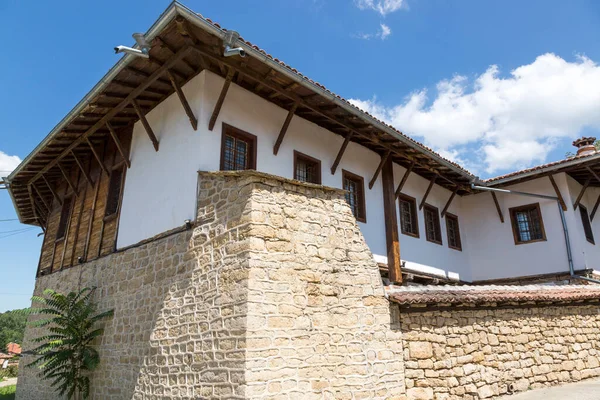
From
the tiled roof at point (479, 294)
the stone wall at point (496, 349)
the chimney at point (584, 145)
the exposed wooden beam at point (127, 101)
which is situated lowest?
the stone wall at point (496, 349)

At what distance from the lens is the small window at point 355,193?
9.76 metres

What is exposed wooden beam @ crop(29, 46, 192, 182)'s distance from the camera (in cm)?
695

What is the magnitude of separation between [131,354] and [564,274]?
10766 mm

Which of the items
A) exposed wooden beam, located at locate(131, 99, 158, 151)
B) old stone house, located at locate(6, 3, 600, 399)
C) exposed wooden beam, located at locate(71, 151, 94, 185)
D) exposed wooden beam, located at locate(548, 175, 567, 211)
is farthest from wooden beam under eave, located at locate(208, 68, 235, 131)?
exposed wooden beam, located at locate(548, 175, 567, 211)

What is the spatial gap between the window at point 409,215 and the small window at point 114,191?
6810mm

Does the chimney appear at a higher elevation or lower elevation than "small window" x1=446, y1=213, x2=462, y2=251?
higher

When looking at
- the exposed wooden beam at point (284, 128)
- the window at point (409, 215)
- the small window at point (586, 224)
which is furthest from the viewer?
the small window at point (586, 224)

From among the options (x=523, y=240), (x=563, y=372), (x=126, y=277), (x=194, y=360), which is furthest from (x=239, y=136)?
(x=523, y=240)

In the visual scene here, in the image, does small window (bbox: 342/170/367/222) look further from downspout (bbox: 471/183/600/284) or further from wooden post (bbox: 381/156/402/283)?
downspout (bbox: 471/183/600/284)

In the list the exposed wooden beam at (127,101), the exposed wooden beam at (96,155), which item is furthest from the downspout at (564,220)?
the exposed wooden beam at (96,155)

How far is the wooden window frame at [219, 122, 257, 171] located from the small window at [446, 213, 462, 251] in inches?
296

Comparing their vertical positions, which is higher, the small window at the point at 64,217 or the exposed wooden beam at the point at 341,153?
the exposed wooden beam at the point at 341,153

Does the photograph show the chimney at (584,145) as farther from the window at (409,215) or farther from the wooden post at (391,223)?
the wooden post at (391,223)

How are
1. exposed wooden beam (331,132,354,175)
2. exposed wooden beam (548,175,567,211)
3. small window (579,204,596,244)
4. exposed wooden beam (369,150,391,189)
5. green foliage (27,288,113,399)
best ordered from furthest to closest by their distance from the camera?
small window (579,204,596,244)
exposed wooden beam (548,175,567,211)
exposed wooden beam (369,150,391,189)
exposed wooden beam (331,132,354,175)
green foliage (27,288,113,399)
